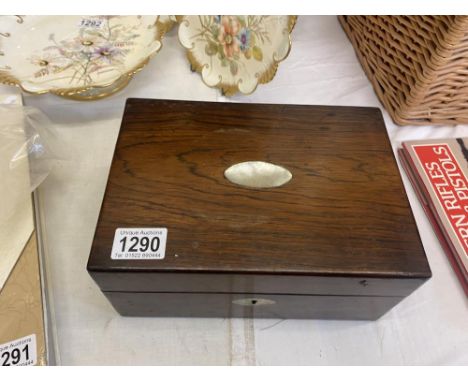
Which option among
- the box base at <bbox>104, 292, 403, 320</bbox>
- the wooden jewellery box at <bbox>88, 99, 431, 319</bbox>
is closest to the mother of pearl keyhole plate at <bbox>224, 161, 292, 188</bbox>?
the wooden jewellery box at <bbox>88, 99, 431, 319</bbox>

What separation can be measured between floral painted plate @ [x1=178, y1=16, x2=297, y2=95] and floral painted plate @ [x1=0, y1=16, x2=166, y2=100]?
0.21 ft

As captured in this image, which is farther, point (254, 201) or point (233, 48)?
point (233, 48)

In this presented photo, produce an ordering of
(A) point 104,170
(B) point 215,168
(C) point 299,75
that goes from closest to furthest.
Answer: (B) point 215,168
(A) point 104,170
(C) point 299,75

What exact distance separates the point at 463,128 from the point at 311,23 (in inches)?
15.7

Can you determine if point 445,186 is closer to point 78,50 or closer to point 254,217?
point 254,217

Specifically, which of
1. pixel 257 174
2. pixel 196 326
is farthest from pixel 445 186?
pixel 196 326

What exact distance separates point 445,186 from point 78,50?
2.29 ft

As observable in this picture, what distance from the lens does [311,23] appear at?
973 millimetres

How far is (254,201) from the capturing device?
548 millimetres

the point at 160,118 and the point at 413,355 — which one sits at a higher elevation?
the point at 160,118

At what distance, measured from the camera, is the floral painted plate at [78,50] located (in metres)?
0.76
